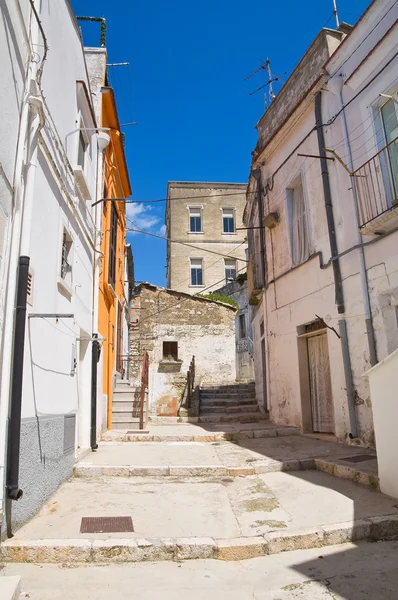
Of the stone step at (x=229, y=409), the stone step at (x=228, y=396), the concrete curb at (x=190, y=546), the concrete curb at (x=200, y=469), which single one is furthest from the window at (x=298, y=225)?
the concrete curb at (x=190, y=546)

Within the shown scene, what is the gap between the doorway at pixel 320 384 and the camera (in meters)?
9.02

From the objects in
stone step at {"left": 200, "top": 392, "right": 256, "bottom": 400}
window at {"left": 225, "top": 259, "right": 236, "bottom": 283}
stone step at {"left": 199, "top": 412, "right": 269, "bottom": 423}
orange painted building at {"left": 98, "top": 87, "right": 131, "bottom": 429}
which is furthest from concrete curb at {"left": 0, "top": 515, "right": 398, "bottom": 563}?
window at {"left": 225, "top": 259, "right": 236, "bottom": 283}

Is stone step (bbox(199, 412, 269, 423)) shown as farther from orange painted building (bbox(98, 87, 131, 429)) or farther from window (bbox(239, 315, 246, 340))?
window (bbox(239, 315, 246, 340))

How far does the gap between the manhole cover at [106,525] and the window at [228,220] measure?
28922 mm

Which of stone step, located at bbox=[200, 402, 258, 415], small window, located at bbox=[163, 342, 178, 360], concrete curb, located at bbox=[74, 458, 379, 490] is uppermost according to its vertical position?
small window, located at bbox=[163, 342, 178, 360]

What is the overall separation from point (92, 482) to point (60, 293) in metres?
2.61

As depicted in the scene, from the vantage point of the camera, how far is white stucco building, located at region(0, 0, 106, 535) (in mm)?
3973

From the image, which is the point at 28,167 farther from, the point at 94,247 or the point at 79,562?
the point at 94,247

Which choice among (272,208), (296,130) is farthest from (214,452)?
(296,130)

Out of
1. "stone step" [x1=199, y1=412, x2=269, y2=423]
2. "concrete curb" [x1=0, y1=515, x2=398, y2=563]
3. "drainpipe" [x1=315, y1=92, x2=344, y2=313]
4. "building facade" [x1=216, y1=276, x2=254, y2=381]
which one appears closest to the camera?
"concrete curb" [x1=0, y1=515, x2=398, y2=563]

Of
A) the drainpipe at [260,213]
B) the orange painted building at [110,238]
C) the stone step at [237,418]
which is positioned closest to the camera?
the orange painted building at [110,238]

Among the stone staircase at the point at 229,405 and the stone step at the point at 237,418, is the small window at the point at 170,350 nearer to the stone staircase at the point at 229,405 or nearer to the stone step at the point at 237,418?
the stone staircase at the point at 229,405

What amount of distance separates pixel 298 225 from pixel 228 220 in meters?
22.5

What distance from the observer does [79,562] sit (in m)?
3.67
